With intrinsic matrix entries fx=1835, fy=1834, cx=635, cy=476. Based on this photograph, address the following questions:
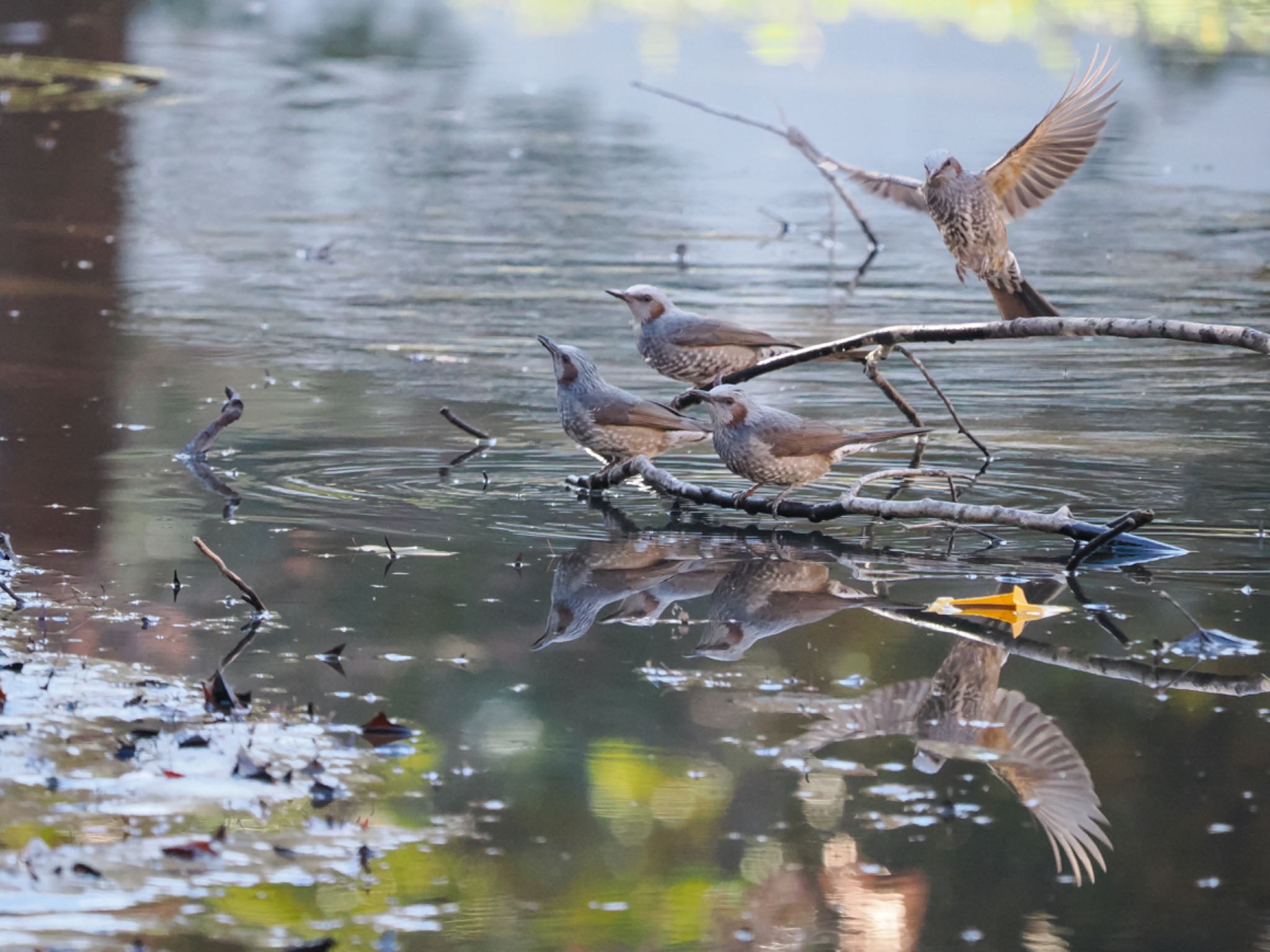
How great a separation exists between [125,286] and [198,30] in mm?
19350

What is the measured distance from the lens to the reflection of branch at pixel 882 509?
22.7 ft

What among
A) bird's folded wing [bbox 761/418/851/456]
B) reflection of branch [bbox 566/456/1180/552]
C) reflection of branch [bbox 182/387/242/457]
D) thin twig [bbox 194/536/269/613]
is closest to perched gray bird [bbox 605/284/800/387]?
reflection of branch [bbox 566/456/1180/552]

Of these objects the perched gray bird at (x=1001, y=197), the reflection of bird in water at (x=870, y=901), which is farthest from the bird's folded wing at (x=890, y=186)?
the reflection of bird in water at (x=870, y=901)

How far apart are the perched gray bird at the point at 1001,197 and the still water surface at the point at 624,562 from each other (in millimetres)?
860

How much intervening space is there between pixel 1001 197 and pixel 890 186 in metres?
0.66

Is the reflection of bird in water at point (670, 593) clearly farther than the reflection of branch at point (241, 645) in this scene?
A: Yes

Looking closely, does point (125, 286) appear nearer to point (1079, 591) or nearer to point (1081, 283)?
point (1081, 283)

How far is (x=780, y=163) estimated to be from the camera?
2173 cm

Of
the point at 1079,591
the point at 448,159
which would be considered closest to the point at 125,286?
the point at 448,159

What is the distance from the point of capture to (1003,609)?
6.23m

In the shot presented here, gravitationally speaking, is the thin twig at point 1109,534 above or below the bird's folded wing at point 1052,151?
below

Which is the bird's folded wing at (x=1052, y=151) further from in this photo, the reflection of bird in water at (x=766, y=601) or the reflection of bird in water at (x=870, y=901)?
the reflection of bird in water at (x=870, y=901)

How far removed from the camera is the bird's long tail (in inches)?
328

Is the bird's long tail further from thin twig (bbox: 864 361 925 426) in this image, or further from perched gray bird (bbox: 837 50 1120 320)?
thin twig (bbox: 864 361 925 426)
